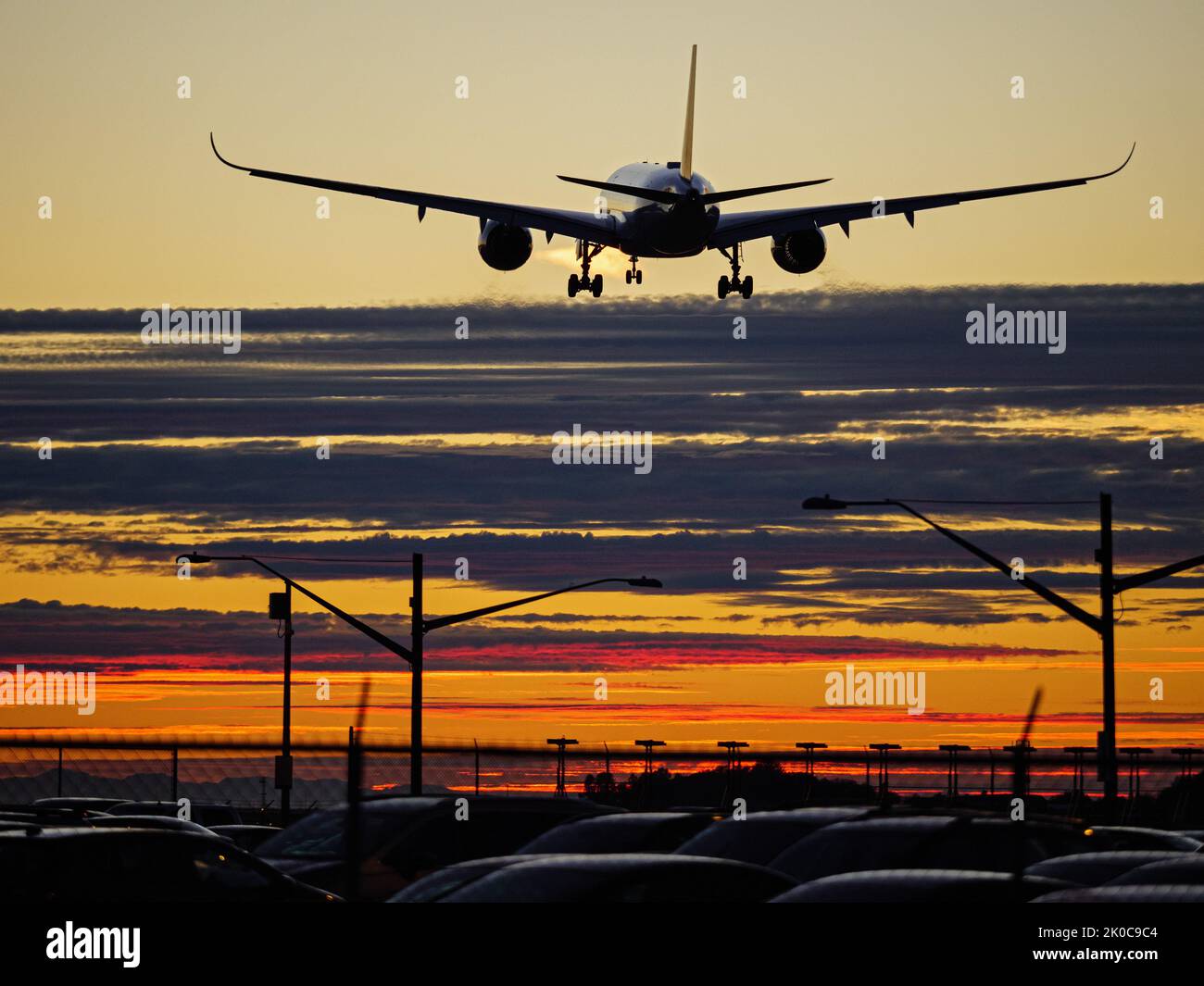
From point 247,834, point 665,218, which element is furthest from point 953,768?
point 665,218

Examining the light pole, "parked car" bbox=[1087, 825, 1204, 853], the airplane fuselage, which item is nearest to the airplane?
the airplane fuselage

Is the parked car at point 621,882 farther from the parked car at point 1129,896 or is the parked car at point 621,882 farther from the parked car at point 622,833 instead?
the parked car at point 622,833

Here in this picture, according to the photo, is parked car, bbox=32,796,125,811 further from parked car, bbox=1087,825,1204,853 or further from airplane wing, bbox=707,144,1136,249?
airplane wing, bbox=707,144,1136,249

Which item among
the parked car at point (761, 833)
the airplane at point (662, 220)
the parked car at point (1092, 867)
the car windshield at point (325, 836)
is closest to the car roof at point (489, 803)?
the car windshield at point (325, 836)

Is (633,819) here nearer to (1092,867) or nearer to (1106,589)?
(1092,867)
